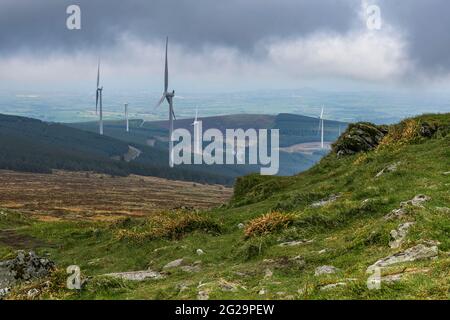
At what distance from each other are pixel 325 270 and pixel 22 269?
11.9 m

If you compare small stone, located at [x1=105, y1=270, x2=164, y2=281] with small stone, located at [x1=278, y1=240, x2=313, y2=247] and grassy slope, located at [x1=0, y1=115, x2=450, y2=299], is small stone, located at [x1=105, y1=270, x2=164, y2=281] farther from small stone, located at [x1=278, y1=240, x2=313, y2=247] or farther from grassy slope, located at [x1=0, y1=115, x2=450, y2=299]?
small stone, located at [x1=278, y1=240, x2=313, y2=247]

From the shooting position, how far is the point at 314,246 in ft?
67.2

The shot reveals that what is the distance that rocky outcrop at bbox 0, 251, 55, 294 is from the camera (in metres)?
20.4

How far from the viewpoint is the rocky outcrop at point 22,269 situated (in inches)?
802

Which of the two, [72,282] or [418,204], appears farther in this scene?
[418,204]

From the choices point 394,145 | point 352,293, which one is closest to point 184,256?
point 352,293

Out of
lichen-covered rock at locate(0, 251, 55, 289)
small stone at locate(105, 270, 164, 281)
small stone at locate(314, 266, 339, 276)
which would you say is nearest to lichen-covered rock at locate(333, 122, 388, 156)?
small stone at locate(105, 270, 164, 281)

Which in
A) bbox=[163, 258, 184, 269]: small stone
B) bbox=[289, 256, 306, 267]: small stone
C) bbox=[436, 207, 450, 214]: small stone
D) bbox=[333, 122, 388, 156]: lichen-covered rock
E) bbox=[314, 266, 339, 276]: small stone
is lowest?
bbox=[163, 258, 184, 269]: small stone

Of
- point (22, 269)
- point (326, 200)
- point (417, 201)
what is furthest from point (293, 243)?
point (22, 269)

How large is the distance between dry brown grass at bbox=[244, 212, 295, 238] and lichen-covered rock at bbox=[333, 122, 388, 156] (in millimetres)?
21646

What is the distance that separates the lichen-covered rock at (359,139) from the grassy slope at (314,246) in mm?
5349
